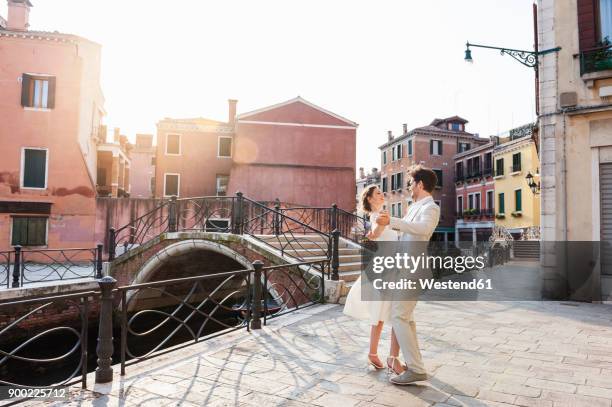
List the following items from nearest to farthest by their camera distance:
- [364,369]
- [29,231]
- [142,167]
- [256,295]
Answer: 1. [364,369]
2. [256,295]
3. [29,231]
4. [142,167]

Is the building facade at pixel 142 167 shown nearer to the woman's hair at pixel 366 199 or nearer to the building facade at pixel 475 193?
the building facade at pixel 475 193

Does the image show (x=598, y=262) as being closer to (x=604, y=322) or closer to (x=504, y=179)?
(x=604, y=322)

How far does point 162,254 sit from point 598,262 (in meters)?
11.5

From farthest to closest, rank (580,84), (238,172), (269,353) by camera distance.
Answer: (238,172)
(580,84)
(269,353)

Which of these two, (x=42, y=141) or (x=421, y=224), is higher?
(x=42, y=141)

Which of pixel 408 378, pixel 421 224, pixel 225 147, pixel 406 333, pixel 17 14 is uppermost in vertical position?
pixel 17 14

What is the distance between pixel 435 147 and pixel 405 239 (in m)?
37.6

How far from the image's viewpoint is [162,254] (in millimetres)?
13594

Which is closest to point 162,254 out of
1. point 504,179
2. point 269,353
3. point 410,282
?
point 269,353

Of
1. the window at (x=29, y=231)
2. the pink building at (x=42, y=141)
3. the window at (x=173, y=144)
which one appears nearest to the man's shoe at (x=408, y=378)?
the pink building at (x=42, y=141)

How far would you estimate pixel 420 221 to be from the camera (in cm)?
387

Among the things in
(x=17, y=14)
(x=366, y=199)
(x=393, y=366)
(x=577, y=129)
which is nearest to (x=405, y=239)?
(x=366, y=199)

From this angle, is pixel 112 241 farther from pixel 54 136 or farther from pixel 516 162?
pixel 516 162

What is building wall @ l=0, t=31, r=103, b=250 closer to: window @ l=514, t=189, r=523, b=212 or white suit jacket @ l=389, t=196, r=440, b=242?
white suit jacket @ l=389, t=196, r=440, b=242
